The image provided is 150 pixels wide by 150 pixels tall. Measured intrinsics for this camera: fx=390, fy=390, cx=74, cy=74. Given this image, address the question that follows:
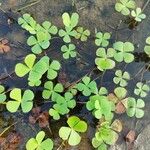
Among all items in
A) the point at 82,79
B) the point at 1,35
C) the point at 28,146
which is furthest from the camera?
the point at 1,35

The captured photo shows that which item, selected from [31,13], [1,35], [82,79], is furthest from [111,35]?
[1,35]

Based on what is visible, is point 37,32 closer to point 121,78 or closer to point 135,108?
point 121,78

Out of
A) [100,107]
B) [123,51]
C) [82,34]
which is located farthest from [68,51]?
[100,107]

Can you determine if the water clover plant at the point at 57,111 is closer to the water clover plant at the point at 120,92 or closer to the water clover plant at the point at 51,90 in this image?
the water clover plant at the point at 51,90

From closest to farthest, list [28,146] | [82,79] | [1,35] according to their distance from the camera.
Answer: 1. [28,146]
2. [82,79]
3. [1,35]

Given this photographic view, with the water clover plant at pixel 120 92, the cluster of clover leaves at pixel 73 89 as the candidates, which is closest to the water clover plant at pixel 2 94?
the cluster of clover leaves at pixel 73 89

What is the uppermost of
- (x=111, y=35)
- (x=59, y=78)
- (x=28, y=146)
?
(x=111, y=35)

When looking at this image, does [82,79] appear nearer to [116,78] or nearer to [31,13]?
[116,78]
